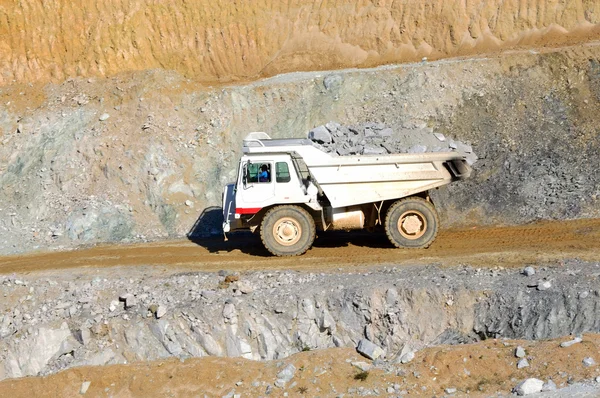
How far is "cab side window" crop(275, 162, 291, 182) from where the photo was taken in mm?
16406

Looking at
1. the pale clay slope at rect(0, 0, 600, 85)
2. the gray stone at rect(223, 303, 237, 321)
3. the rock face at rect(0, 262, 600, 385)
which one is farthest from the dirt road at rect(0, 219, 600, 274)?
the pale clay slope at rect(0, 0, 600, 85)

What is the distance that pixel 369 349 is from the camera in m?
12.7

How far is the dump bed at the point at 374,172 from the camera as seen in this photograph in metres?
16.2

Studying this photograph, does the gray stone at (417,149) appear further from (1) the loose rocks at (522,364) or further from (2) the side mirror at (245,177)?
(1) the loose rocks at (522,364)

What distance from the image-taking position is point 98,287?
50.3 feet

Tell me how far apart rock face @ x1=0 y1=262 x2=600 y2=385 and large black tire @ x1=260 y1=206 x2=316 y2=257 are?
2217 mm

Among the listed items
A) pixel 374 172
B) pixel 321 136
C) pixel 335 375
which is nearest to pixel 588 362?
pixel 335 375

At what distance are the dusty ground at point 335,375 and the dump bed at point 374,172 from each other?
14.8ft

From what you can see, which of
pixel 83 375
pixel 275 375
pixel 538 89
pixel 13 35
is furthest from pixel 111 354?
pixel 13 35

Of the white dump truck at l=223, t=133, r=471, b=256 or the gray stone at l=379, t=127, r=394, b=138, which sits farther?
the gray stone at l=379, t=127, r=394, b=138

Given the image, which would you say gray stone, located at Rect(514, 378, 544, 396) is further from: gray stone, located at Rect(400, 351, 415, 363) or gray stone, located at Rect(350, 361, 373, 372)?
gray stone, located at Rect(350, 361, 373, 372)

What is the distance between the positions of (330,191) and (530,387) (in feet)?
23.0

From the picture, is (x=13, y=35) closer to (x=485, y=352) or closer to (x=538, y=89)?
(x=538, y=89)

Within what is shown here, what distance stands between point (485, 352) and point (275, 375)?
347cm
